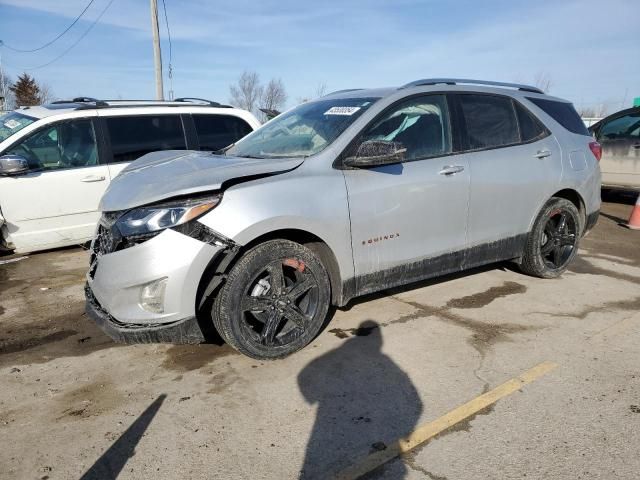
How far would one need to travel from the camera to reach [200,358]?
3.61 metres

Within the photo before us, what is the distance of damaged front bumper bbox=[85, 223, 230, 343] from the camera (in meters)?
3.05

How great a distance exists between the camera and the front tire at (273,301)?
3.27 metres

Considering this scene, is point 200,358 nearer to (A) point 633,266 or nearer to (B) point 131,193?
(B) point 131,193

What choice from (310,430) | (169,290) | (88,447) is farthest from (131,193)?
(310,430)

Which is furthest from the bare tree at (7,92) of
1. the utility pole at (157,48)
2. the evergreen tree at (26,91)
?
the utility pole at (157,48)

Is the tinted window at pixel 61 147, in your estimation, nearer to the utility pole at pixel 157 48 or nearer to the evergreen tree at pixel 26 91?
the utility pole at pixel 157 48

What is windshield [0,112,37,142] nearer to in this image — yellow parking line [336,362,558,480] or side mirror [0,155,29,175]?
side mirror [0,155,29,175]

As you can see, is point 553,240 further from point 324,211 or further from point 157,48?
point 157,48

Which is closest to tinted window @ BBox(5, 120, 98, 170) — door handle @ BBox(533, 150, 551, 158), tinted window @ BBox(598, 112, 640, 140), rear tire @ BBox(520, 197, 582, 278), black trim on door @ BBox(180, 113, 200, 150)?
black trim on door @ BBox(180, 113, 200, 150)

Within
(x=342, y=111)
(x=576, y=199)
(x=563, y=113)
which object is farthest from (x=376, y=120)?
(x=576, y=199)

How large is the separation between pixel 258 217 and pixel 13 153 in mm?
3744

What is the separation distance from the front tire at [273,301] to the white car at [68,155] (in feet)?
10.8

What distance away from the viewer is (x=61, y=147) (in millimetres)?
5734

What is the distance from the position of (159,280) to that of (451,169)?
7.93 feet
